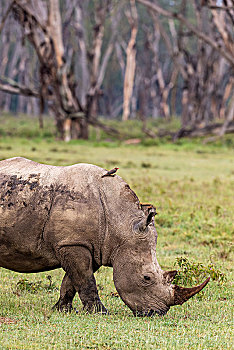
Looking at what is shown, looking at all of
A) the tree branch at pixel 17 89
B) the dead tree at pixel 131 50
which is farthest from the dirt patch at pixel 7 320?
the dead tree at pixel 131 50

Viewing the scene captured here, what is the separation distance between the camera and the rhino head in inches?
206

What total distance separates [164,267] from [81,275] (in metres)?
2.33

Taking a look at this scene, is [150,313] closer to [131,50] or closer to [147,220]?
[147,220]

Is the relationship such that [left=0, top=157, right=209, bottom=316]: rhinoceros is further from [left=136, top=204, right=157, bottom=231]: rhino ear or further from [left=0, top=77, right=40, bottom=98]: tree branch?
[left=0, top=77, right=40, bottom=98]: tree branch

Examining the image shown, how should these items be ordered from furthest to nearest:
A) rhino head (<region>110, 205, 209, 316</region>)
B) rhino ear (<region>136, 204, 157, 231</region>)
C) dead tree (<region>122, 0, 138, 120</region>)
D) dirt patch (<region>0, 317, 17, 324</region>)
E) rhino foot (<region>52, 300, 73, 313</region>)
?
dead tree (<region>122, 0, 138, 120</region>) < rhino foot (<region>52, 300, 73, 313</region>) < rhino head (<region>110, 205, 209, 316</region>) < rhino ear (<region>136, 204, 157, 231</region>) < dirt patch (<region>0, 317, 17, 324</region>)

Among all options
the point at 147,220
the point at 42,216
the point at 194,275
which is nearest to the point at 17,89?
the point at 194,275

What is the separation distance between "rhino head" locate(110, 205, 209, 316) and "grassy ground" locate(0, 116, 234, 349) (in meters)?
0.16

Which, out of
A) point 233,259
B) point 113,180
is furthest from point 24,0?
point 113,180

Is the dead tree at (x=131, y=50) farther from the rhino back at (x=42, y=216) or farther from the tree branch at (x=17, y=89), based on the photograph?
the rhino back at (x=42, y=216)

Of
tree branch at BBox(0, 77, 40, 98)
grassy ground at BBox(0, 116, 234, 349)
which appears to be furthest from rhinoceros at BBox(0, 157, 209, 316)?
tree branch at BBox(0, 77, 40, 98)

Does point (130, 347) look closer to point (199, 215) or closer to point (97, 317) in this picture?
point (97, 317)

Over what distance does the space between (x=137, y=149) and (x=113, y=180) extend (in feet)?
53.4

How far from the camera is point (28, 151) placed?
60.6 feet

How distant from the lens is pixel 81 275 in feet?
17.3
